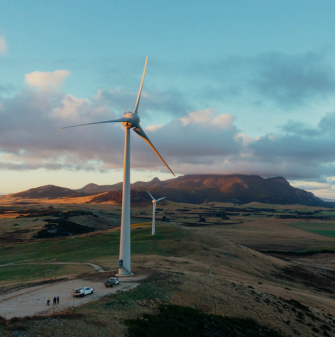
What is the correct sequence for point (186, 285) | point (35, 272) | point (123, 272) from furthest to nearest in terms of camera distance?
1. point (35, 272)
2. point (123, 272)
3. point (186, 285)

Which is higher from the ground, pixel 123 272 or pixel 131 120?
pixel 131 120

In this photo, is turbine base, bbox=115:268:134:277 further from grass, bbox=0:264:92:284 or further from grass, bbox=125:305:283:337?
grass, bbox=125:305:283:337

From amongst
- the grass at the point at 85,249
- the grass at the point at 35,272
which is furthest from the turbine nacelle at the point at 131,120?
the grass at the point at 85,249

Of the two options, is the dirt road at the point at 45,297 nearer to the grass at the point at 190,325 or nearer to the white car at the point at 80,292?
the white car at the point at 80,292

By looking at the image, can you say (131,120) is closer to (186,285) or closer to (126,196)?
(126,196)

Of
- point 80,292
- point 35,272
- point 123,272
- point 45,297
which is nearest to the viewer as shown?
point 80,292

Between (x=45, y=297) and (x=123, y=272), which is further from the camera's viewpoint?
(x=123, y=272)

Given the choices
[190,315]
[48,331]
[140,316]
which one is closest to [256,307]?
[190,315]

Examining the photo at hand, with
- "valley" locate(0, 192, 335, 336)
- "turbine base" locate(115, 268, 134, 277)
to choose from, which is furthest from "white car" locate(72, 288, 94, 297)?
"turbine base" locate(115, 268, 134, 277)

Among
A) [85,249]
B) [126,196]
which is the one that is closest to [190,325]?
[126,196]
